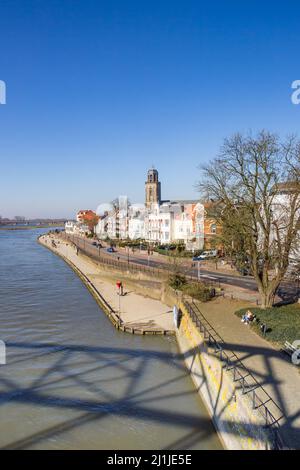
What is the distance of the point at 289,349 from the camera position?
590 inches

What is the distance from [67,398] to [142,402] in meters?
3.27

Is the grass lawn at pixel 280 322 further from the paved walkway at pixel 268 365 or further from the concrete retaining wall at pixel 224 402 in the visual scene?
the concrete retaining wall at pixel 224 402

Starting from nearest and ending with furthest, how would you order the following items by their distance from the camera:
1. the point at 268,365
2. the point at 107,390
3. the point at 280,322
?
the point at 268,365, the point at 107,390, the point at 280,322

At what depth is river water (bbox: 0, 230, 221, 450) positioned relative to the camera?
41.2ft

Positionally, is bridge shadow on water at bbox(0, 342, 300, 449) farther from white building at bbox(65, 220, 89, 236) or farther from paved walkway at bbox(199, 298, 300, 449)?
white building at bbox(65, 220, 89, 236)

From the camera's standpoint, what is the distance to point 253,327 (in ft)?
60.3

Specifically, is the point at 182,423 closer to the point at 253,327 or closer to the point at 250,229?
the point at 253,327

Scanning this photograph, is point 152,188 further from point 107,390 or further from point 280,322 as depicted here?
point 107,390

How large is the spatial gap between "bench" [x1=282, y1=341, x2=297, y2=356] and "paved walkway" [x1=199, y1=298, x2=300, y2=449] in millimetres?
216

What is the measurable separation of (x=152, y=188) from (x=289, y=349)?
80.1 meters

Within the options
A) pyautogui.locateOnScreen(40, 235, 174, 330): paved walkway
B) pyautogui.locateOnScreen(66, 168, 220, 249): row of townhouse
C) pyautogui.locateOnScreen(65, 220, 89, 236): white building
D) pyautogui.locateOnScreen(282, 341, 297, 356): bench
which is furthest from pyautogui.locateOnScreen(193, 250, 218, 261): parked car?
pyautogui.locateOnScreen(65, 220, 89, 236): white building

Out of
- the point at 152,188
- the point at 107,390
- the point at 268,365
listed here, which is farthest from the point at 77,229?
the point at 268,365

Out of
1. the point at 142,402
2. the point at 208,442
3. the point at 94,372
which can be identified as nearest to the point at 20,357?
the point at 94,372

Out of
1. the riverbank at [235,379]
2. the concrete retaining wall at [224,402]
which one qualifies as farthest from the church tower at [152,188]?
the concrete retaining wall at [224,402]
